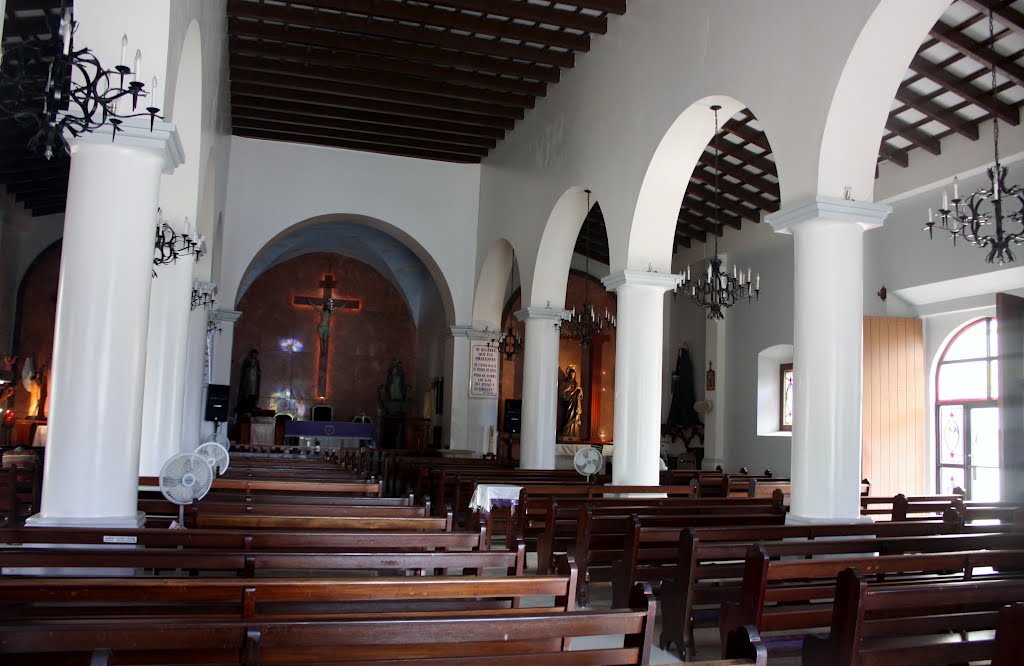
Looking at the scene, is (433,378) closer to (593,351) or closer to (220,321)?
(593,351)

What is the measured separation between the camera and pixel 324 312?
2148 centimetres

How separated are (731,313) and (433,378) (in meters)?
7.20

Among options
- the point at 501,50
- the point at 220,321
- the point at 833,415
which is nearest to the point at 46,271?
the point at 220,321

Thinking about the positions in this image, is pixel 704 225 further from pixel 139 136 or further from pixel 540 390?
pixel 139 136

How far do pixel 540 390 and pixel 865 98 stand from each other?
6.97 meters

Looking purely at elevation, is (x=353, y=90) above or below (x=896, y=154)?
above

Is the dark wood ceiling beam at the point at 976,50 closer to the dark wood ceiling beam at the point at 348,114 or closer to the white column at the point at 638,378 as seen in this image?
the white column at the point at 638,378

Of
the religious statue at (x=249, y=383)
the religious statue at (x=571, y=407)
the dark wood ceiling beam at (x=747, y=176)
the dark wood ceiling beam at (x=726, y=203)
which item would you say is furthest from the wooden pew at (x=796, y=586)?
the religious statue at (x=249, y=383)

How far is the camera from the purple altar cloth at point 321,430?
18.5 metres

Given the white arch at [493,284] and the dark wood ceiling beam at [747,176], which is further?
Result: the white arch at [493,284]

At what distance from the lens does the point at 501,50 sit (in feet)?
36.3

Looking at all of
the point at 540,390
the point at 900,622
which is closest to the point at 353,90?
the point at 540,390

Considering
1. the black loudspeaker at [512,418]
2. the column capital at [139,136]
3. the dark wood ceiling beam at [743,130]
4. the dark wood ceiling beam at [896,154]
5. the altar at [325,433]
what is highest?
the dark wood ceiling beam at [743,130]

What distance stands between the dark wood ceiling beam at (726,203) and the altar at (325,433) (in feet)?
28.7
